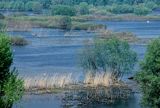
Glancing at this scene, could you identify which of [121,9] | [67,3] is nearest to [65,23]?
[121,9]

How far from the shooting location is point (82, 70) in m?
52.7

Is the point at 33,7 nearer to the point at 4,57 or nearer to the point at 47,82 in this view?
the point at 47,82

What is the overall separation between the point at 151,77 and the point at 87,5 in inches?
4602

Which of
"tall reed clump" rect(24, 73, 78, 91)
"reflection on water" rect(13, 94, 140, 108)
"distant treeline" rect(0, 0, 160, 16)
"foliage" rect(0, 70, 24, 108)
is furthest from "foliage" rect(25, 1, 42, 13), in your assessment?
"foliage" rect(0, 70, 24, 108)

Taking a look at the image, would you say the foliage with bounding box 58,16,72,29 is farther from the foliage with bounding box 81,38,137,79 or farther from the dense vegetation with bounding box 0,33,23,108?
the dense vegetation with bounding box 0,33,23,108

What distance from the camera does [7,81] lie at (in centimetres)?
1916

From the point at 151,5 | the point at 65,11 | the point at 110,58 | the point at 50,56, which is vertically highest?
the point at 110,58

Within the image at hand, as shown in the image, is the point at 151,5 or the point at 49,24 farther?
the point at 151,5

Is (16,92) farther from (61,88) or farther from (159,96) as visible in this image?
(61,88)

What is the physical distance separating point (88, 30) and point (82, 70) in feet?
140

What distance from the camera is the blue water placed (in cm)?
4209

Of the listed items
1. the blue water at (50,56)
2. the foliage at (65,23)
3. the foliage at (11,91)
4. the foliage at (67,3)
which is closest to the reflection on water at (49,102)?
the blue water at (50,56)

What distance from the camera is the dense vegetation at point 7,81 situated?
18.6 m

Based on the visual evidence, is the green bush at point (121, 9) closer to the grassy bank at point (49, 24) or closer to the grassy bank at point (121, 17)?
the grassy bank at point (121, 17)
